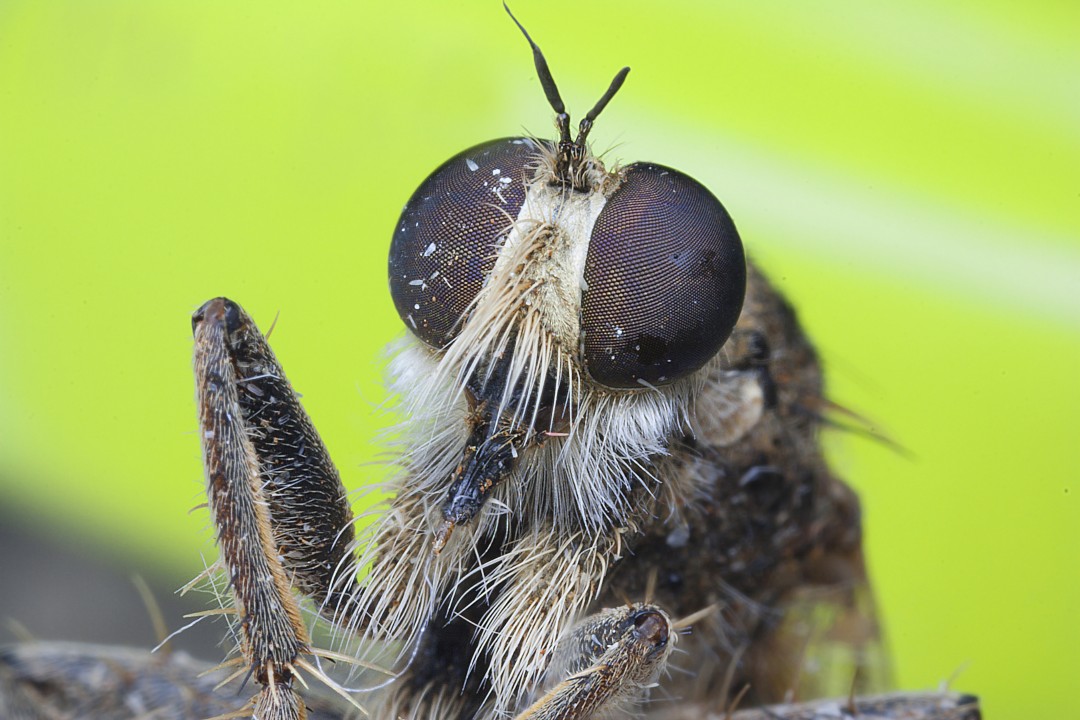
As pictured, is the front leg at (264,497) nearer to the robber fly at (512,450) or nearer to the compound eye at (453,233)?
the robber fly at (512,450)

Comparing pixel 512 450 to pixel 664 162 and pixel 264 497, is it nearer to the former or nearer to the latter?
pixel 264 497

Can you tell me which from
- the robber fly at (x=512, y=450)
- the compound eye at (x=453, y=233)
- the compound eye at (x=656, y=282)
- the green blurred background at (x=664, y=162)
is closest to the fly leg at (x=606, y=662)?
the robber fly at (x=512, y=450)

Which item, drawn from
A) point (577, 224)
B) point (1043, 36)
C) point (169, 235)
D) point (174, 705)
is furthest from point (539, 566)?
point (1043, 36)

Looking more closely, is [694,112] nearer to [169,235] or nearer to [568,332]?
[169,235]

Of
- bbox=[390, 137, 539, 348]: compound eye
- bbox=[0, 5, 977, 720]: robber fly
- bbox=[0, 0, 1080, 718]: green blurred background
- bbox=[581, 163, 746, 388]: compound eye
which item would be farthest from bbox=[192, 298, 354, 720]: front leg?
bbox=[0, 0, 1080, 718]: green blurred background

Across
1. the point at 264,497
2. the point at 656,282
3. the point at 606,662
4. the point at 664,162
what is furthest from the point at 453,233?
the point at 664,162

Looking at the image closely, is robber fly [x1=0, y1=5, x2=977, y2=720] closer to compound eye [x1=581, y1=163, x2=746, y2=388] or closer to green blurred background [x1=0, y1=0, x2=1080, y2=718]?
compound eye [x1=581, y1=163, x2=746, y2=388]

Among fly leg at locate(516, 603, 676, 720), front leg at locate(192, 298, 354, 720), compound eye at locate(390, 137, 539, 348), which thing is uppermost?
compound eye at locate(390, 137, 539, 348)
